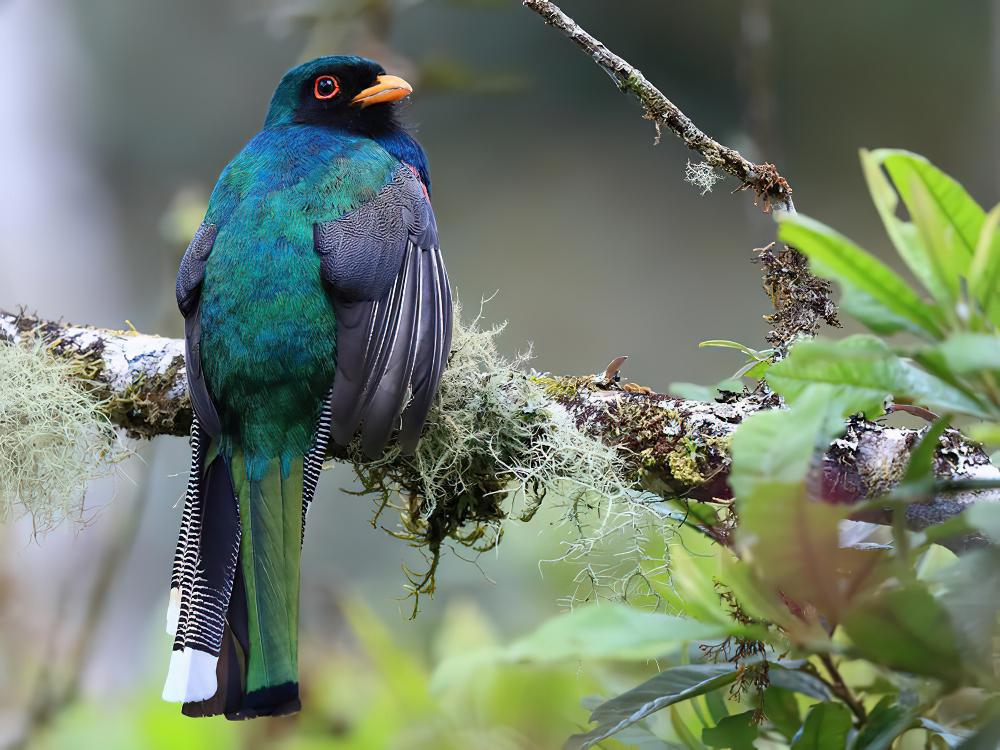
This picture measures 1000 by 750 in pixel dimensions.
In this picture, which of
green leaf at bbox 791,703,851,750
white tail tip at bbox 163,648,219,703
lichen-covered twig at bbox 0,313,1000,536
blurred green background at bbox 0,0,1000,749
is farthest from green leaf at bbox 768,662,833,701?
blurred green background at bbox 0,0,1000,749

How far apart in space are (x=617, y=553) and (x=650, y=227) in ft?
19.7

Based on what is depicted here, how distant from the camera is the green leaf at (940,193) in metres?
1.05

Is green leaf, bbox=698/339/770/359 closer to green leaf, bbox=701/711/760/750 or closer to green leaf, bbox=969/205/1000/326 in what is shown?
green leaf, bbox=701/711/760/750

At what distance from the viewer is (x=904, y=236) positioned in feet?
3.62

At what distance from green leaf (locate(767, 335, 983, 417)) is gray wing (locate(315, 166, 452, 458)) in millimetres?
1292

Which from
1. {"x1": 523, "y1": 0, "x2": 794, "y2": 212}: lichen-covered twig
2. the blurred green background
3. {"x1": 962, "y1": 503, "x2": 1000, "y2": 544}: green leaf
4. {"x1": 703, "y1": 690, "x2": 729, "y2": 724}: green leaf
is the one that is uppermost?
the blurred green background

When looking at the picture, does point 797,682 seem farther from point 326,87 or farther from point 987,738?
point 326,87

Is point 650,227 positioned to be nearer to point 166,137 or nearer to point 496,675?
point 166,137

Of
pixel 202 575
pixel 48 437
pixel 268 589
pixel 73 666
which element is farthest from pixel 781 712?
pixel 73 666

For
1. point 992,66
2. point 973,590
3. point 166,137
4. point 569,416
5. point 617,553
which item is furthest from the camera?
point 166,137

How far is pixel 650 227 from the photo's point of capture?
7.89 metres

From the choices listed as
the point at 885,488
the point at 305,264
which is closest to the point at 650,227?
the point at 305,264

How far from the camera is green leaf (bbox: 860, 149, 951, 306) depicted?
105 cm

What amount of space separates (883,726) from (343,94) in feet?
8.62
